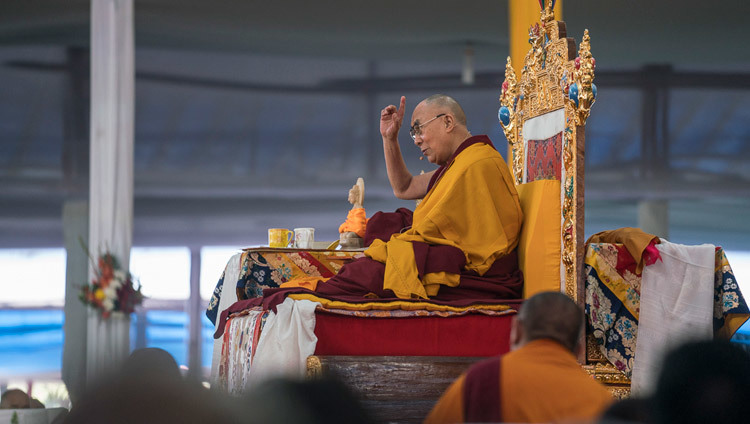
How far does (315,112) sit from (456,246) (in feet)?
17.5

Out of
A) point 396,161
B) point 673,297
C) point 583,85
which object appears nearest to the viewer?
point 673,297

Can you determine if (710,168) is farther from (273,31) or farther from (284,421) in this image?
(284,421)

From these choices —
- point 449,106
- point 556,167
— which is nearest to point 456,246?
point 556,167

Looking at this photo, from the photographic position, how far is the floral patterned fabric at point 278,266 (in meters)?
4.09

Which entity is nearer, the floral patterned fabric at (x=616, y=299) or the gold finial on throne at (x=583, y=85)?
the floral patterned fabric at (x=616, y=299)

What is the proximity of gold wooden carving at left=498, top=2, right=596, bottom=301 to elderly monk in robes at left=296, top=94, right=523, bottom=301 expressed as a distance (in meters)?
0.29

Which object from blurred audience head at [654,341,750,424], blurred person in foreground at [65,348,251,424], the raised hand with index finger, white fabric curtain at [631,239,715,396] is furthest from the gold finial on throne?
blurred person in foreground at [65,348,251,424]

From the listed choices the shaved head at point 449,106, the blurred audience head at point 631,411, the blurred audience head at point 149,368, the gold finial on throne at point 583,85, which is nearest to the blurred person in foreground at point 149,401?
the blurred audience head at point 149,368

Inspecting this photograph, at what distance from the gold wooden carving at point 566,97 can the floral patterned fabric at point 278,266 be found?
A: 1285 millimetres

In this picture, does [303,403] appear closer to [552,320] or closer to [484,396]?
[484,396]

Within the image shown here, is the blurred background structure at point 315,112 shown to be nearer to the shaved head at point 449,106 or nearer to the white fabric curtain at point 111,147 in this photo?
the white fabric curtain at point 111,147

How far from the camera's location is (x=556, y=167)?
356 cm

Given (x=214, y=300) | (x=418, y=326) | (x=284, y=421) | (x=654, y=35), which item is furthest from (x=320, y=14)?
(x=284, y=421)

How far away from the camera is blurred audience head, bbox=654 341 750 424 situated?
1187mm
